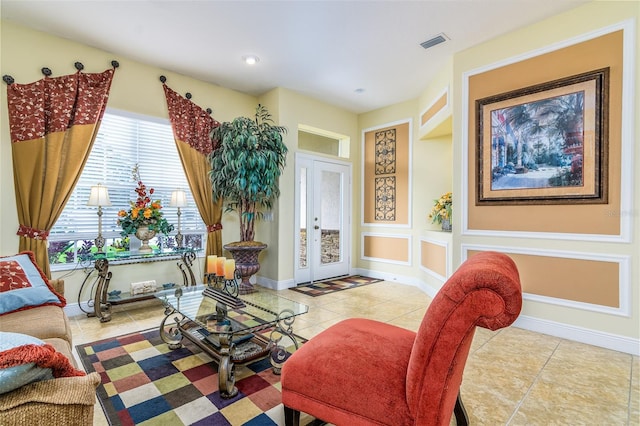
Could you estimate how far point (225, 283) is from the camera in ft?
8.29

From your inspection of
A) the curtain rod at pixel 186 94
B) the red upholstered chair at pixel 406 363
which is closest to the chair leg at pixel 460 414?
the red upholstered chair at pixel 406 363

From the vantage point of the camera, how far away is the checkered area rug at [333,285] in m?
4.46

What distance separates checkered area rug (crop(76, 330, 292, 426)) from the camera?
1710 millimetres

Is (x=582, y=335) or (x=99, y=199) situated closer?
(x=582, y=335)

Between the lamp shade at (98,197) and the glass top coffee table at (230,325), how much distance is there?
126cm

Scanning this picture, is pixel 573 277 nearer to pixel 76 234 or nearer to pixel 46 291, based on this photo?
pixel 46 291

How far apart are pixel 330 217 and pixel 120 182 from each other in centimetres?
311

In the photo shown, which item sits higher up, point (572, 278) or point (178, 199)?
point (178, 199)

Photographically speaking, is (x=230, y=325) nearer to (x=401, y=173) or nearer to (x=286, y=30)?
(x=286, y=30)

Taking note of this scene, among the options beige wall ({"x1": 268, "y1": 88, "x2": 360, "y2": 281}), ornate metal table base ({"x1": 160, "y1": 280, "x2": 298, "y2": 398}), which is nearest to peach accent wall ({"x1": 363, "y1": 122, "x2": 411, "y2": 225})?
beige wall ({"x1": 268, "y1": 88, "x2": 360, "y2": 281})

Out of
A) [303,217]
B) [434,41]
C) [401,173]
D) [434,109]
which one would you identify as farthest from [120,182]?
[434,109]

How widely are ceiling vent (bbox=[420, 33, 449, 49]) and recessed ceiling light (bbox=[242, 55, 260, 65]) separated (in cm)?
193

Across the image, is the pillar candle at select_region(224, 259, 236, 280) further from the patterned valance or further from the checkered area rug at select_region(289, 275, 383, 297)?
the patterned valance

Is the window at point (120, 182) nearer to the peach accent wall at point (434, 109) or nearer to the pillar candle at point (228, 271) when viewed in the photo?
the pillar candle at point (228, 271)
